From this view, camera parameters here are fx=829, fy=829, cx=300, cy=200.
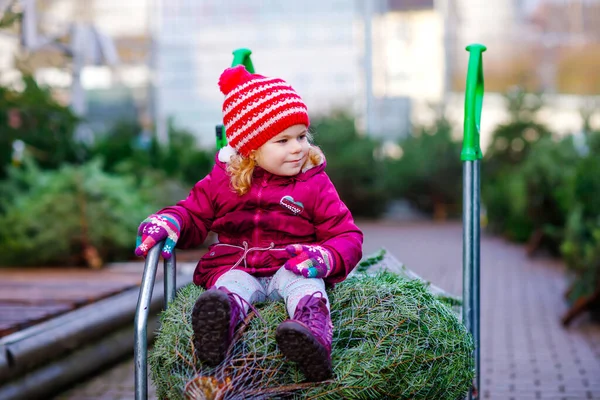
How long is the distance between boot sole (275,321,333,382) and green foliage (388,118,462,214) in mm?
11917

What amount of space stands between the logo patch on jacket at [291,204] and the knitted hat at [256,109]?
0.21m

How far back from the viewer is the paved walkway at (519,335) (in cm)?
452

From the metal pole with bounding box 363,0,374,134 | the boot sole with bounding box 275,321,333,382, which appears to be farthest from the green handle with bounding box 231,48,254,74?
the metal pole with bounding box 363,0,374,134

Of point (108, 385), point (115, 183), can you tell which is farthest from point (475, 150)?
point (115, 183)

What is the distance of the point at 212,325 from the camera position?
2.25m

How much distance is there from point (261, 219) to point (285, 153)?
247mm

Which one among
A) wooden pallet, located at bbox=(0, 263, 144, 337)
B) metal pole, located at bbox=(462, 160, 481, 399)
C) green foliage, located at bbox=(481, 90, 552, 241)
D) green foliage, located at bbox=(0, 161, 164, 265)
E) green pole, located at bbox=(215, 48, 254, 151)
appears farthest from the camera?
green foliage, located at bbox=(481, 90, 552, 241)

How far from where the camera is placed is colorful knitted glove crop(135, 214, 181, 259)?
104 inches

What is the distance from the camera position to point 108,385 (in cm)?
467

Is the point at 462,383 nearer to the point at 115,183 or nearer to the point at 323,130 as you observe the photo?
the point at 115,183

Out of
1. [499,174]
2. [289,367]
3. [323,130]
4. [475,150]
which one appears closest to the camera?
[289,367]

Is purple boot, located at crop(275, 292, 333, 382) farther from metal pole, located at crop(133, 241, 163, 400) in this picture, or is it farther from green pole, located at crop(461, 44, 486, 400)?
green pole, located at crop(461, 44, 486, 400)

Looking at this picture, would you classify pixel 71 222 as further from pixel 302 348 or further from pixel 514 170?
pixel 514 170

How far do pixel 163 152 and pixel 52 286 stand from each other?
453cm
